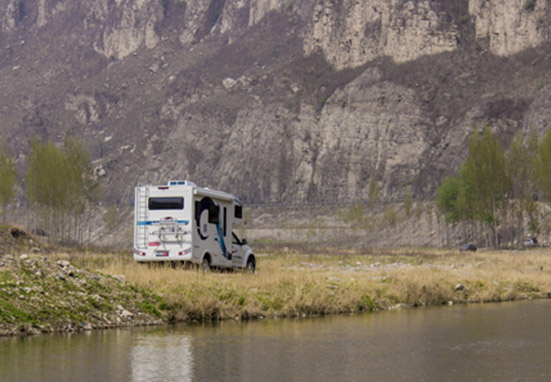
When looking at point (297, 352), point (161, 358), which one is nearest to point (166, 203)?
point (297, 352)

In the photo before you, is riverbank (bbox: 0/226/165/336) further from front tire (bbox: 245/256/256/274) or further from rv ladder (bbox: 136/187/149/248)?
front tire (bbox: 245/256/256/274)

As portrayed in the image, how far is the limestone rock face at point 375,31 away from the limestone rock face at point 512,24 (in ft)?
19.0

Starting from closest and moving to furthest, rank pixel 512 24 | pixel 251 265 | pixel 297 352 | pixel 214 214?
pixel 297 352, pixel 214 214, pixel 251 265, pixel 512 24

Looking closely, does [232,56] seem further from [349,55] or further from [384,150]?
[384,150]

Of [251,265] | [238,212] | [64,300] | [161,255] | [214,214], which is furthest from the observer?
[251,265]

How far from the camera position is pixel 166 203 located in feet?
102

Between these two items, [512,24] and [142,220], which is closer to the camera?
[142,220]

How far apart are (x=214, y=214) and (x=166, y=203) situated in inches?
82.4

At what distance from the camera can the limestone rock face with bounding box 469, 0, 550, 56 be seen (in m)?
138

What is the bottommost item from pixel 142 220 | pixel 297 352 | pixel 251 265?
pixel 297 352

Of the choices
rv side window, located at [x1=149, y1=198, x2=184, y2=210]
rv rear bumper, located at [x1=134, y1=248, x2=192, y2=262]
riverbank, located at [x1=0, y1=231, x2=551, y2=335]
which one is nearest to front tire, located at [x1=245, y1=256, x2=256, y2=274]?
rv rear bumper, located at [x1=134, y1=248, x2=192, y2=262]

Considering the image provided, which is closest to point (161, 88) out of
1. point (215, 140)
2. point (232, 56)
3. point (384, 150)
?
point (232, 56)

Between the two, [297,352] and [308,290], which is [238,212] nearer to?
[308,290]

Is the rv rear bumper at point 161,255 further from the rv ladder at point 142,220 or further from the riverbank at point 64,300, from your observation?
the riverbank at point 64,300
